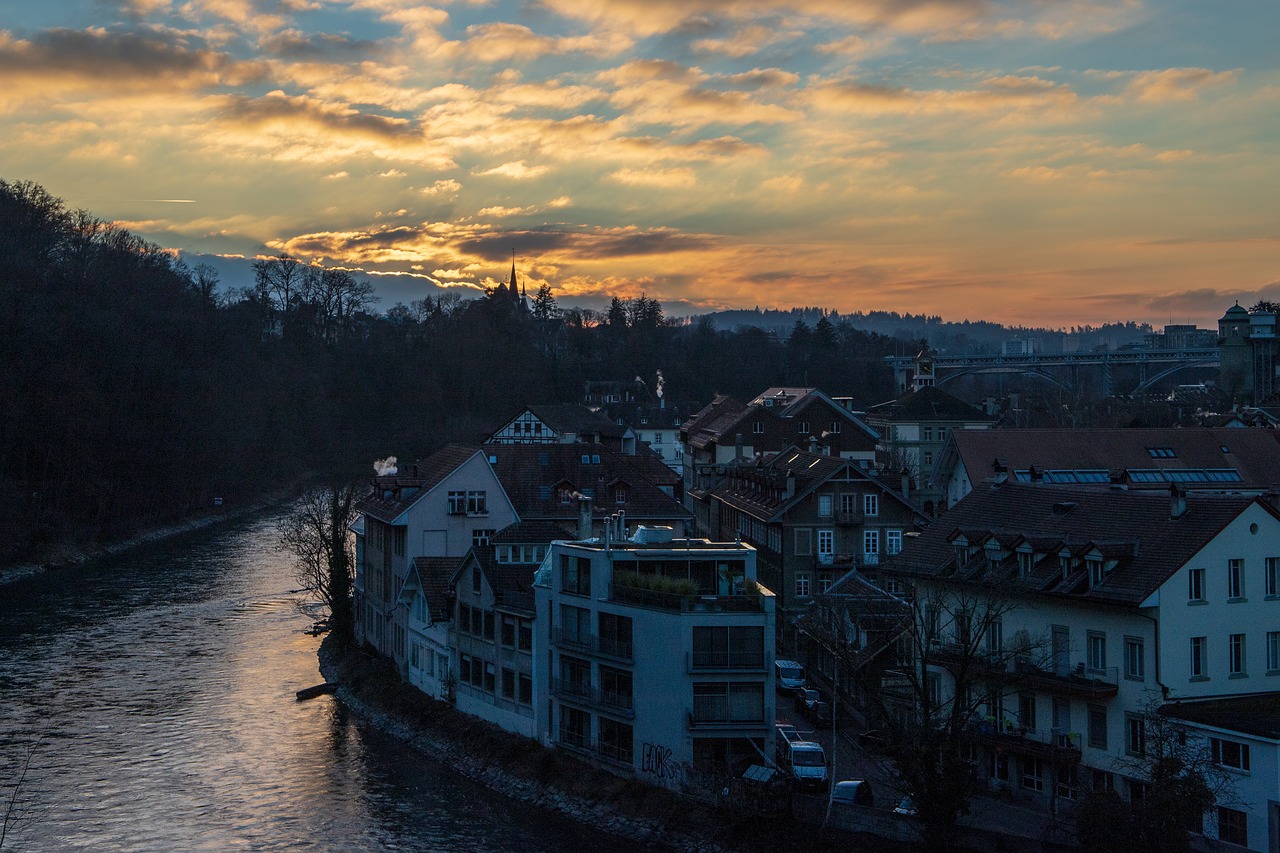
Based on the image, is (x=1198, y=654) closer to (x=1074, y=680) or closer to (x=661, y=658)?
(x=1074, y=680)

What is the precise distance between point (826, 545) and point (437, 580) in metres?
12.6

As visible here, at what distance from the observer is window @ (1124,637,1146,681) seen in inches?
854

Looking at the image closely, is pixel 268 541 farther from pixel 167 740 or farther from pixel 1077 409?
pixel 1077 409

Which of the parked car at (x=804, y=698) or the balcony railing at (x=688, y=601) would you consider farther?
the parked car at (x=804, y=698)

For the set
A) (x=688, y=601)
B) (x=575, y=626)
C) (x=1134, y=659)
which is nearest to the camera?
(x=1134, y=659)

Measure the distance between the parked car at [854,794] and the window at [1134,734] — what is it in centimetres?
450

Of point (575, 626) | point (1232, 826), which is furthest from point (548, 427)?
point (1232, 826)

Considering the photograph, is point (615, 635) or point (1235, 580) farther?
point (615, 635)

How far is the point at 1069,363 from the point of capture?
4870 inches

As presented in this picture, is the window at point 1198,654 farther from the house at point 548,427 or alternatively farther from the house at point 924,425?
the house at point 924,425

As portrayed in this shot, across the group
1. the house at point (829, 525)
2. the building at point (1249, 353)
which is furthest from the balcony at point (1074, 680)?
the building at point (1249, 353)

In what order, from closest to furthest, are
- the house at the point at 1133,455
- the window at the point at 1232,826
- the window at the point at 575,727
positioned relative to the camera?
the window at the point at 1232,826
the window at the point at 575,727
the house at the point at 1133,455

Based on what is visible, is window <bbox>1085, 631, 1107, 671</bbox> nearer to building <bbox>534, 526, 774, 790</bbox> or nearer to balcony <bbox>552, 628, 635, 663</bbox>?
building <bbox>534, 526, 774, 790</bbox>

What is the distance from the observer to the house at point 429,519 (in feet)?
115
